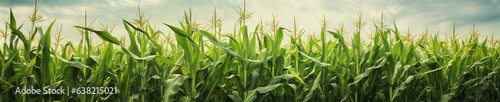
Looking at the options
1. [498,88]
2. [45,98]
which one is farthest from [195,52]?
[498,88]

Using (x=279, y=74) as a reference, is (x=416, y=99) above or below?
below

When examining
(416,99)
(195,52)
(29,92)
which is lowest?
(416,99)

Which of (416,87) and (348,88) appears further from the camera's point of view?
(416,87)

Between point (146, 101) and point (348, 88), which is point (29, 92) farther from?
point (348, 88)

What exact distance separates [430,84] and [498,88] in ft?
2.96

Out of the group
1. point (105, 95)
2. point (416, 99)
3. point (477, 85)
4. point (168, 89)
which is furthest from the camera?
point (477, 85)

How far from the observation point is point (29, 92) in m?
1.93

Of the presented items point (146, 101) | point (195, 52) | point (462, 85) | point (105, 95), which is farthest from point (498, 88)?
point (105, 95)

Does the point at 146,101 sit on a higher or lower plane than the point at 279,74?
lower

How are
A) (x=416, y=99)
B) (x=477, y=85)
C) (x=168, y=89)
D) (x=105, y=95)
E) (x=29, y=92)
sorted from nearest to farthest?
(x=168, y=89) < (x=29, y=92) < (x=105, y=95) < (x=416, y=99) < (x=477, y=85)

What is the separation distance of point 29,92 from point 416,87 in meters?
2.87

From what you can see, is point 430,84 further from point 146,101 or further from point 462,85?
point 146,101

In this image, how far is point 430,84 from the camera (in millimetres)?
2539

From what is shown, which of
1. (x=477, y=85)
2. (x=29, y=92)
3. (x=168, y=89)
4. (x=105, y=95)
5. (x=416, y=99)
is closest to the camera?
(x=168, y=89)
